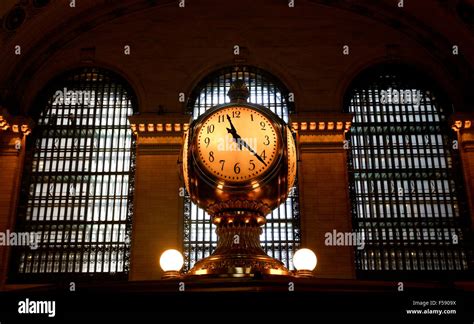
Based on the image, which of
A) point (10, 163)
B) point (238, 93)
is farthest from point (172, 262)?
point (10, 163)

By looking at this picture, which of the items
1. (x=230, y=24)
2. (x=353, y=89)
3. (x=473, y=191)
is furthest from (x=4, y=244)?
(x=473, y=191)

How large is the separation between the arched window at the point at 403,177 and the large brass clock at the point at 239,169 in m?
11.5

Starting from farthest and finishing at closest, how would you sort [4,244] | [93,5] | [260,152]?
[93,5] → [4,244] → [260,152]

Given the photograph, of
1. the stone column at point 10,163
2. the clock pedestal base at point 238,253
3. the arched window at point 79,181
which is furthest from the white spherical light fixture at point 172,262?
the stone column at point 10,163

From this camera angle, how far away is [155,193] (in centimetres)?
1291

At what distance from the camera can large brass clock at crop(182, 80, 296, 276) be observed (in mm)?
1351

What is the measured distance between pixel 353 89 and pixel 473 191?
3.60 metres

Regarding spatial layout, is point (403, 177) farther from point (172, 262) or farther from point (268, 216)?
point (172, 262)

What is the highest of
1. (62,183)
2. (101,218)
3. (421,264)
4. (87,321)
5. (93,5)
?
(93,5)

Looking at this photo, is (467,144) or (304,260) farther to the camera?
(467,144)

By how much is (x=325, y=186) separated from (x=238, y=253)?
38.4 ft

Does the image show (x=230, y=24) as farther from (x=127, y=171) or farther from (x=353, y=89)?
(x=127, y=171)

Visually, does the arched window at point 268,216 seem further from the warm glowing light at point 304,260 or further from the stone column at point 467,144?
the warm glowing light at point 304,260

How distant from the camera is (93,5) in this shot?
571 inches
